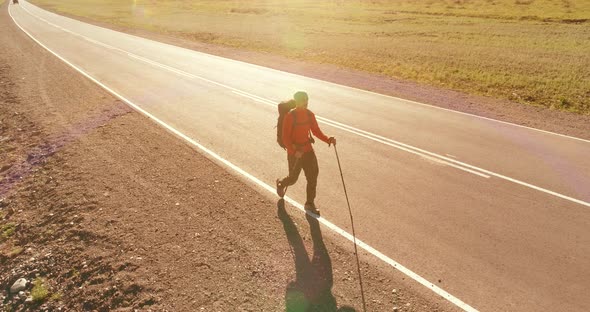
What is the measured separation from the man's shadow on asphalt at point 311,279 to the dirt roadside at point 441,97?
947 cm

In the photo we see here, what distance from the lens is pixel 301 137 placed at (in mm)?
6551

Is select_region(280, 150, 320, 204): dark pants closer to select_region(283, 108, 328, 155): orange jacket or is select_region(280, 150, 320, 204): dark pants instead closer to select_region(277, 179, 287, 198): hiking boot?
select_region(283, 108, 328, 155): orange jacket

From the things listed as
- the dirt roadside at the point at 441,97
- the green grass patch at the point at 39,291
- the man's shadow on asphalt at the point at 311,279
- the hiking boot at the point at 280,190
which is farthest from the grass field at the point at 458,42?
the green grass patch at the point at 39,291

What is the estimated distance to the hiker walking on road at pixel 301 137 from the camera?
6.38 m

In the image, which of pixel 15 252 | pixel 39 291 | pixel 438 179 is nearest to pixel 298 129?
pixel 438 179

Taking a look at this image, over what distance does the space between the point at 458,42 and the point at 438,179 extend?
1186 inches

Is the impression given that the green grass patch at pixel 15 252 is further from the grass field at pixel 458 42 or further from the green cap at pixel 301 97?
the grass field at pixel 458 42

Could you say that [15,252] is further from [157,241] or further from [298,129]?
[298,129]

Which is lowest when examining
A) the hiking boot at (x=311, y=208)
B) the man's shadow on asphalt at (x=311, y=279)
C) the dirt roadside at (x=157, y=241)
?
the dirt roadside at (x=157, y=241)

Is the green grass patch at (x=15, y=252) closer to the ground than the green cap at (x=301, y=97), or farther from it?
closer to the ground

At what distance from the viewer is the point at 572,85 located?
1808cm

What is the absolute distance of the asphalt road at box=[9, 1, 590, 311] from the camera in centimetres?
550

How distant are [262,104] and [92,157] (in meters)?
6.11

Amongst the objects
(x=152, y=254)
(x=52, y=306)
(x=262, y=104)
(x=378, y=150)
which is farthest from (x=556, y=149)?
(x=52, y=306)
